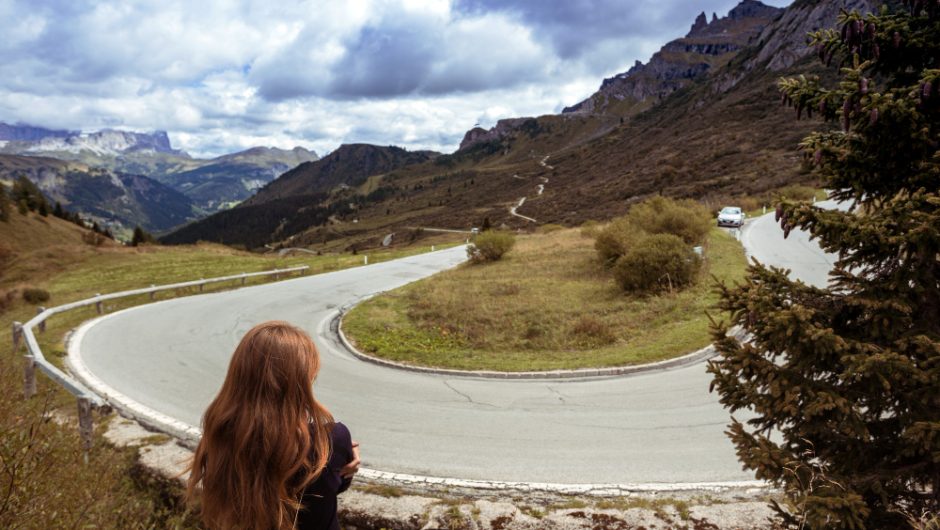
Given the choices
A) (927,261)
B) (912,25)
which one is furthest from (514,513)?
(912,25)

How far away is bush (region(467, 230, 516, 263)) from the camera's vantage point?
29.0 metres

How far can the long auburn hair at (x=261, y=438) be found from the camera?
7.62ft

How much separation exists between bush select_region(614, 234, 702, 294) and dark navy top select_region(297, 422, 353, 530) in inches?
638

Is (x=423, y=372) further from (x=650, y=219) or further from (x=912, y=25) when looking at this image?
(x=650, y=219)

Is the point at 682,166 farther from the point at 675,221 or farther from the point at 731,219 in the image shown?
the point at 675,221

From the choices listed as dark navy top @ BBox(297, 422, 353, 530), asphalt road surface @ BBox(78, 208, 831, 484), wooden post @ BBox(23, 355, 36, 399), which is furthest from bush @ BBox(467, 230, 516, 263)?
dark navy top @ BBox(297, 422, 353, 530)

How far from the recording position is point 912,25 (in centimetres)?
346

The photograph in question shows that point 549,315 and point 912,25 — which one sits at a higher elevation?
point 912,25

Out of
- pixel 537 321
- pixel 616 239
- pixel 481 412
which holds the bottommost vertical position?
pixel 481 412

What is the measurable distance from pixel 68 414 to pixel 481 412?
22.9 ft

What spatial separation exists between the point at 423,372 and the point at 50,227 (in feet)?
204

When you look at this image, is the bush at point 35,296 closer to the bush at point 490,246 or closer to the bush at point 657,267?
the bush at point 490,246

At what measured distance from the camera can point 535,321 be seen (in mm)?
15203

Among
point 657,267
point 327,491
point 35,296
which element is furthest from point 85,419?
point 35,296
